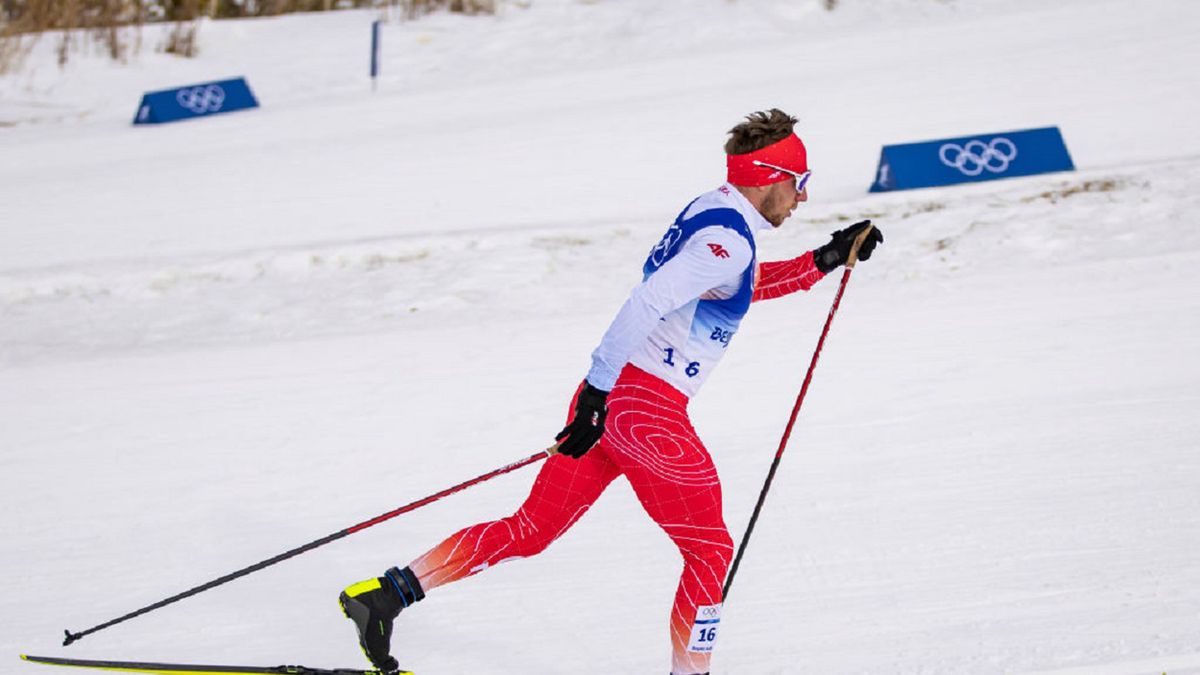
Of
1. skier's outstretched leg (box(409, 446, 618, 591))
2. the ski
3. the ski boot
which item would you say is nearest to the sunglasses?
skier's outstretched leg (box(409, 446, 618, 591))

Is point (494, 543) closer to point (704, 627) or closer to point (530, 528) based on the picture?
point (530, 528)

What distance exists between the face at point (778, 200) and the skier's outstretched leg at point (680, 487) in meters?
0.53

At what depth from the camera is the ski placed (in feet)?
13.0

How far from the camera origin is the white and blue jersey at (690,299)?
11.0 ft

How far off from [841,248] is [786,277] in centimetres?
20

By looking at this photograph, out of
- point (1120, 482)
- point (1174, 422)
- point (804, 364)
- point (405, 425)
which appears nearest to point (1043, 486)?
point (1120, 482)

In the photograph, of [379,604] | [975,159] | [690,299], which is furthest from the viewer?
[975,159]

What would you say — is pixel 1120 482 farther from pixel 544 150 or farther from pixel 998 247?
pixel 544 150

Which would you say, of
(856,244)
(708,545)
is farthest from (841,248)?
(708,545)

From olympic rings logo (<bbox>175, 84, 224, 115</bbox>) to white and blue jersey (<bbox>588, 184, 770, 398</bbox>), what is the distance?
37.2 feet

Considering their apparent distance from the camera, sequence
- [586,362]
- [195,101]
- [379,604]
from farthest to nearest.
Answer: [195,101] → [586,362] → [379,604]

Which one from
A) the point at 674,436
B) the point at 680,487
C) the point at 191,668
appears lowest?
the point at 191,668

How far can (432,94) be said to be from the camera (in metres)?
14.0

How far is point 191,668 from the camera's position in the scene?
3.99 meters
